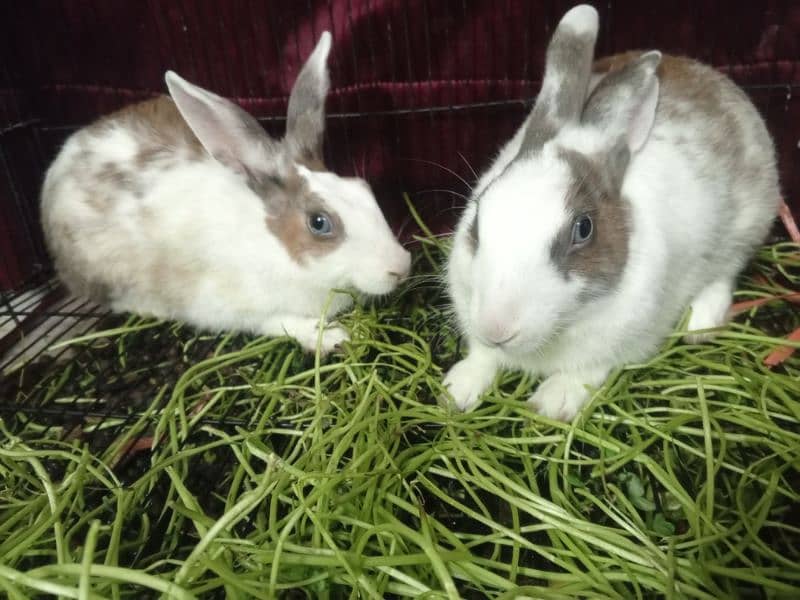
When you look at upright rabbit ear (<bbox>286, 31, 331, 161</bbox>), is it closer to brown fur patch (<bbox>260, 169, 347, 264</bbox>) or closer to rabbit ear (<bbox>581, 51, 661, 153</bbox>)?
brown fur patch (<bbox>260, 169, 347, 264</bbox>)

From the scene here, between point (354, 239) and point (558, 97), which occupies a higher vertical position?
point (558, 97)

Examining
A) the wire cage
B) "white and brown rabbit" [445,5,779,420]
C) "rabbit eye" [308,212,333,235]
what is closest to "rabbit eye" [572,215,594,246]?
"white and brown rabbit" [445,5,779,420]

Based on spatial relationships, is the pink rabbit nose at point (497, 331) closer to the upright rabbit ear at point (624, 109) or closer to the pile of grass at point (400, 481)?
the pile of grass at point (400, 481)

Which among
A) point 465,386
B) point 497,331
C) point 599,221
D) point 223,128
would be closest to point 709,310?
point 599,221

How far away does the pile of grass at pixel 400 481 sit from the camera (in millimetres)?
1391

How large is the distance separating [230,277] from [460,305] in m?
0.95

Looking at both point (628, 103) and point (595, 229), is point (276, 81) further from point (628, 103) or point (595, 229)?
point (595, 229)

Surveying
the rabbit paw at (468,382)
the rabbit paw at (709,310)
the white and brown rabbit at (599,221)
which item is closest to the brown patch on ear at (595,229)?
the white and brown rabbit at (599,221)

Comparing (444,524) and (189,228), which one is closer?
(444,524)

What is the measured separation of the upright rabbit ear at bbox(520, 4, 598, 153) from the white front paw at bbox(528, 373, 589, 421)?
72cm

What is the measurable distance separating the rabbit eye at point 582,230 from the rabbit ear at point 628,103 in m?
0.30

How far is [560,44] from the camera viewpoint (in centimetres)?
175

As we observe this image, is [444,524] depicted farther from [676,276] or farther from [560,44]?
[560,44]

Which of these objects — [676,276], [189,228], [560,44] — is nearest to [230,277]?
[189,228]
